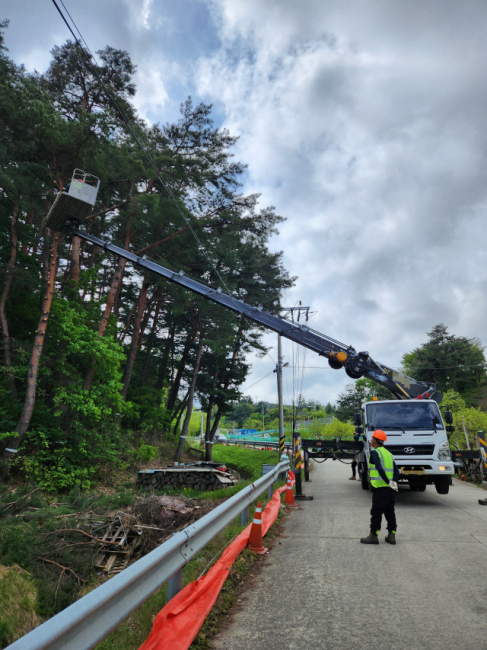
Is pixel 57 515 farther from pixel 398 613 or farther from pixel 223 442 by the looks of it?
pixel 223 442

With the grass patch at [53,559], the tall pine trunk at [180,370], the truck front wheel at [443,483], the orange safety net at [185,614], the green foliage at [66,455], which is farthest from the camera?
the tall pine trunk at [180,370]

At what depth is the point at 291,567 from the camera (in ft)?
17.6

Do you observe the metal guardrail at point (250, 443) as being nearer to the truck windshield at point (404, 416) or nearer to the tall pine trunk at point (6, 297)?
the tall pine trunk at point (6, 297)

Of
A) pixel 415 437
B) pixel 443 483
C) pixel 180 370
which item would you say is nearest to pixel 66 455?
pixel 415 437

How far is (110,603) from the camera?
2414 millimetres

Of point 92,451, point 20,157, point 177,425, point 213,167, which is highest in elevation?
point 213,167

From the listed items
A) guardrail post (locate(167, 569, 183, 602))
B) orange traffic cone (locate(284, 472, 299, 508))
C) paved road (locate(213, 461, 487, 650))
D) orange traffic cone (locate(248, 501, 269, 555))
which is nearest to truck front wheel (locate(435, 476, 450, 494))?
paved road (locate(213, 461, 487, 650))

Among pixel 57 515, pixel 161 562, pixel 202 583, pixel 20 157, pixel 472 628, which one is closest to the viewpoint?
pixel 161 562

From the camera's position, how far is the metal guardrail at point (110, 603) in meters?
1.88

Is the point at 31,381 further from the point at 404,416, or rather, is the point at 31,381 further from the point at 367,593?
the point at 367,593

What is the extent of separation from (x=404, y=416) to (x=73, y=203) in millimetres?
12288

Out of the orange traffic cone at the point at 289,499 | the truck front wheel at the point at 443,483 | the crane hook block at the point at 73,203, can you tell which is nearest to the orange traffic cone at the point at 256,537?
the orange traffic cone at the point at 289,499

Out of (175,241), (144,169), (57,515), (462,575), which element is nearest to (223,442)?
(175,241)

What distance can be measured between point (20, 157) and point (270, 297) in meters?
20.3
